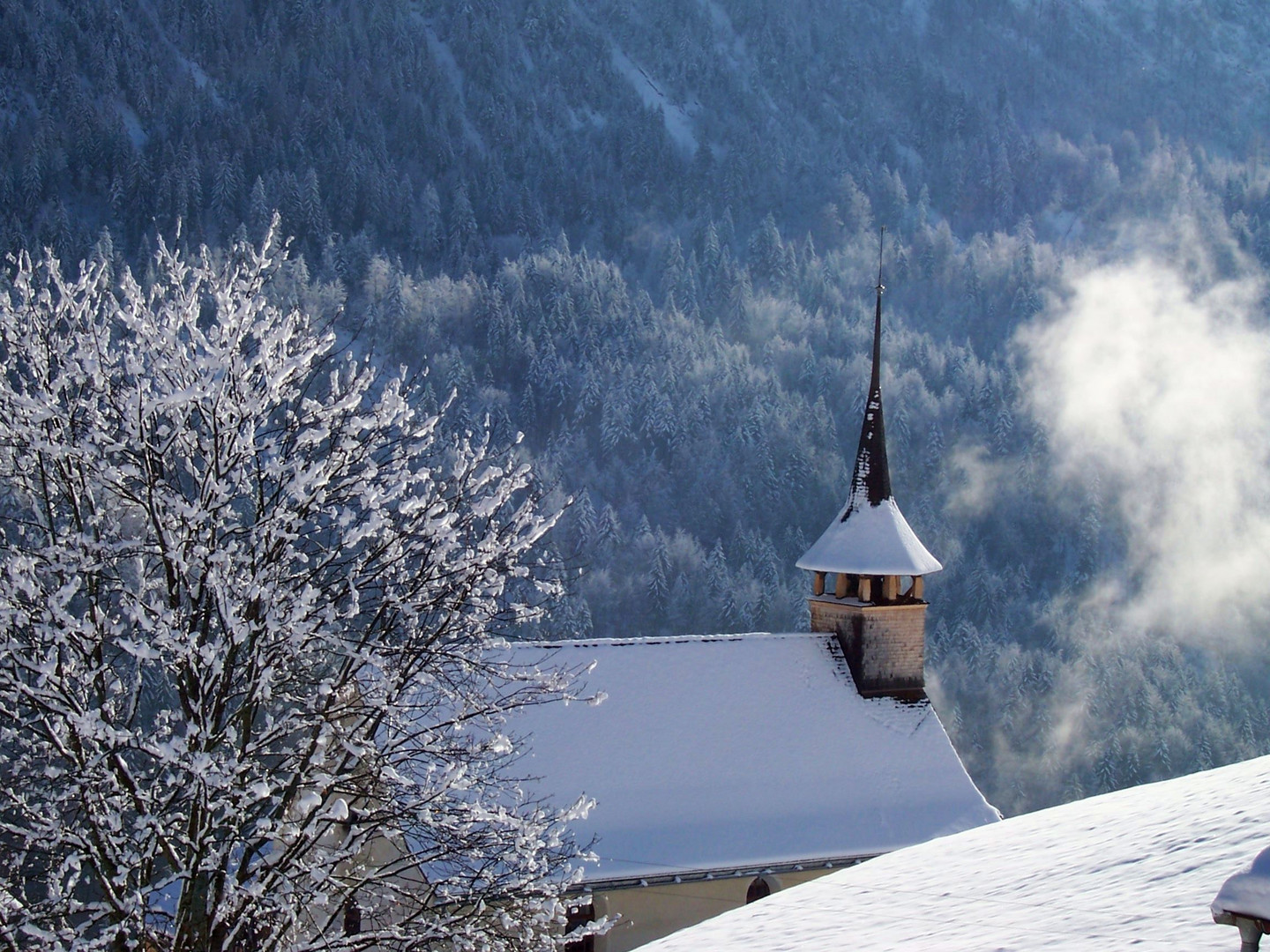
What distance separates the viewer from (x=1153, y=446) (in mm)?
104875

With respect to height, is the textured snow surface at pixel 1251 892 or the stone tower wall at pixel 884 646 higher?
the stone tower wall at pixel 884 646

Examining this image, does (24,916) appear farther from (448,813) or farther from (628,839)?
(628,839)

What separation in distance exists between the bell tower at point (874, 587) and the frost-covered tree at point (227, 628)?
39.1ft

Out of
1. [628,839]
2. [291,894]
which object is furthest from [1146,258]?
[291,894]

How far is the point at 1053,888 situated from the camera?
6754mm

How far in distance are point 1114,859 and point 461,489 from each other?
5107 millimetres

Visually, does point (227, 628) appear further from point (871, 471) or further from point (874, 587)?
point (871, 471)

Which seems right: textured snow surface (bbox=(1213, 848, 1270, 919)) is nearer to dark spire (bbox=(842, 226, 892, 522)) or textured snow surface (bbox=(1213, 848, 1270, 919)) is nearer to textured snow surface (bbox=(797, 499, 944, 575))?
textured snow surface (bbox=(797, 499, 944, 575))

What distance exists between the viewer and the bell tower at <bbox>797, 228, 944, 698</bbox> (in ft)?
69.7

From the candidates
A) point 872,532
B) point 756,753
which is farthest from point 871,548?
point 756,753

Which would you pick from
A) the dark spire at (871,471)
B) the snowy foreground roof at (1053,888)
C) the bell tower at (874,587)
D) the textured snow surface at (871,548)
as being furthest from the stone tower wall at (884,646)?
the snowy foreground roof at (1053,888)

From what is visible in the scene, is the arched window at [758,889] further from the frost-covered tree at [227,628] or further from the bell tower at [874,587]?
the frost-covered tree at [227,628]

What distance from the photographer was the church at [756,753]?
58.2 feet

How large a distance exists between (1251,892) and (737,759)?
15.1 m
